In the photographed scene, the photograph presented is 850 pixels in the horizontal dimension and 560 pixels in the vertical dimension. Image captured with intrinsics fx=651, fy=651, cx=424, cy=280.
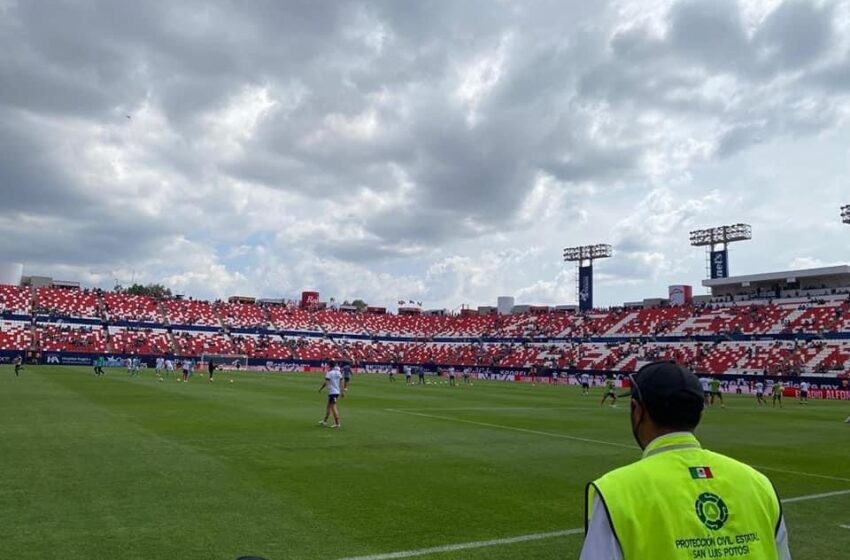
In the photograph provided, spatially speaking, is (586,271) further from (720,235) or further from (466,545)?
(466,545)

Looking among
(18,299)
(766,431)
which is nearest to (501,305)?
(18,299)

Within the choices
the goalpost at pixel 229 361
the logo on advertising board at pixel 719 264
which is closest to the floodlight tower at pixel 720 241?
the logo on advertising board at pixel 719 264

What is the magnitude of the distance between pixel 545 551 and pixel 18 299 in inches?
3474

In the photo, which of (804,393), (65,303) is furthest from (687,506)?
(65,303)

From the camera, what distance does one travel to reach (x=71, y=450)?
1470cm

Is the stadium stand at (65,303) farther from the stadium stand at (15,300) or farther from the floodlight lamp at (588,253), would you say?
the floodlight lamp at (588,253)

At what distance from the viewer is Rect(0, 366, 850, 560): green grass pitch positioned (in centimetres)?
838

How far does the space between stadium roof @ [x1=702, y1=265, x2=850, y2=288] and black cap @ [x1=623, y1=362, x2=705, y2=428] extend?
83.5 m

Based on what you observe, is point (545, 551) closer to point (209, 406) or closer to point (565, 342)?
point (209, 406)

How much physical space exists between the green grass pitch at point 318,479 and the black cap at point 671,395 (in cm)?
587

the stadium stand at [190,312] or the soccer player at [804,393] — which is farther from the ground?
the stadium stand at [190,312]

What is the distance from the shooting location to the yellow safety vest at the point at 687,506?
2473mm

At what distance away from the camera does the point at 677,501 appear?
8.32ft

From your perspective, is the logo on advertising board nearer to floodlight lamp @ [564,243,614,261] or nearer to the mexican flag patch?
floodlight lamp @ [564,243,614,261]
